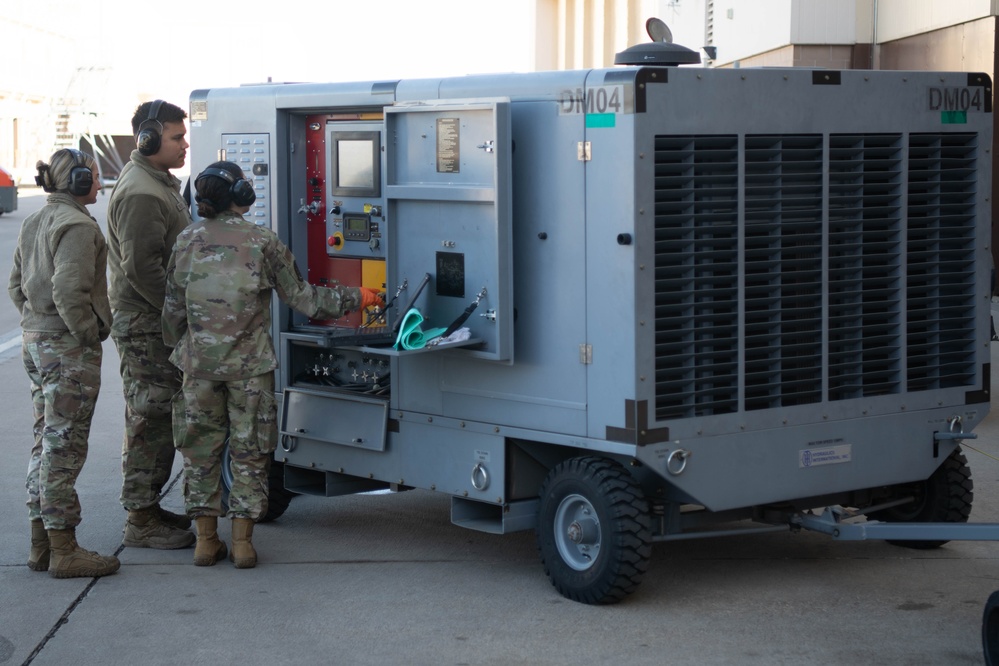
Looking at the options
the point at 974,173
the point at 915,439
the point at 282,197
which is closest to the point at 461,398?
the point at 282,197

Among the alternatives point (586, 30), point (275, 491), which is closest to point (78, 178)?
point (275, 491)

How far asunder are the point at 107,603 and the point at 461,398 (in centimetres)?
175

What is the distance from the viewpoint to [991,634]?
15.7 ft

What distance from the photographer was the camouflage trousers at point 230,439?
6.20m

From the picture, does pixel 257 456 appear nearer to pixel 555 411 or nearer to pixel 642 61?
pixel 555 411

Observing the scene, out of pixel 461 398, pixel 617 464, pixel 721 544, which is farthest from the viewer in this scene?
pixel 721 544

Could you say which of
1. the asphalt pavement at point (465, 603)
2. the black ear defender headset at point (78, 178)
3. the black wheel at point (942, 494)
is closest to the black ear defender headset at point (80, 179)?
the black ear defender headset at point (78, 178)

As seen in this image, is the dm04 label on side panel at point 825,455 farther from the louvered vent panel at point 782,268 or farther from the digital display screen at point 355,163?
the digital display screen at point 355,163

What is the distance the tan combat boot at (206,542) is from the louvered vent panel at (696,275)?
2.24 m

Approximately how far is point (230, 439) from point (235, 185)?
3.81 feet

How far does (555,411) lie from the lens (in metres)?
5.71

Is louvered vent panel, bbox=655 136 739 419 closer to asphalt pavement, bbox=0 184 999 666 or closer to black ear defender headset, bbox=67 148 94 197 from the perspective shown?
asphalt pavement, bbox=0 184 999 666

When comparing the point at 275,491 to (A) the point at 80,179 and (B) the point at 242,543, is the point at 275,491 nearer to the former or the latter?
(B) the point at 242,543

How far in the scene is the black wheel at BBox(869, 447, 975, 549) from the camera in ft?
20.9
